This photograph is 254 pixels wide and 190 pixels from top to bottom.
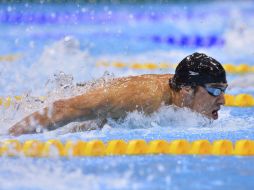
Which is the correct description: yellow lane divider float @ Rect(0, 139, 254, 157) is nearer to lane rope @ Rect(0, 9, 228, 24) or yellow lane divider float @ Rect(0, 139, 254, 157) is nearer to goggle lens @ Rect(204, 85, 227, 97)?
goggle lens @ Rect(204, 85, 227, 97)

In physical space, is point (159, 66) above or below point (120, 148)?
above

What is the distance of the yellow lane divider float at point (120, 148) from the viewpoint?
9.62 feet

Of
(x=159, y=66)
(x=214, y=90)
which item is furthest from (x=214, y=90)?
(x=159, y=66)

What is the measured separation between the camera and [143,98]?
11.1 ft

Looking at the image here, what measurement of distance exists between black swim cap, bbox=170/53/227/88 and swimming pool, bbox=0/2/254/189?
169mm

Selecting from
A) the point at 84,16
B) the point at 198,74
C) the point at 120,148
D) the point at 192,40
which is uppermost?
the point at 84,16

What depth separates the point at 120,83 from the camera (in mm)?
3443

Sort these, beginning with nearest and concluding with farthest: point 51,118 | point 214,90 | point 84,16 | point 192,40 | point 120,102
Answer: point 51,118
point 120,102
point 214,90
point 192,40
point 84,16

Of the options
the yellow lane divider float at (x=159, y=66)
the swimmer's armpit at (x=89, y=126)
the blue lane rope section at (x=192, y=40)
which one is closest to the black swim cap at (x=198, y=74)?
the swimmer's armpit at (x=89, y=126)

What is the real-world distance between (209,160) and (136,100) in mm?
636

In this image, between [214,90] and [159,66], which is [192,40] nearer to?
[159,66]

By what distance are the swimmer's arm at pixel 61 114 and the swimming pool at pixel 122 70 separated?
0.06m

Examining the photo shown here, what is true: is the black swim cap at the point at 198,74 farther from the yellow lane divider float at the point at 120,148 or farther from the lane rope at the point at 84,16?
the lane rope at the point at 84,16

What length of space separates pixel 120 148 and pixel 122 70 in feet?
11.2
